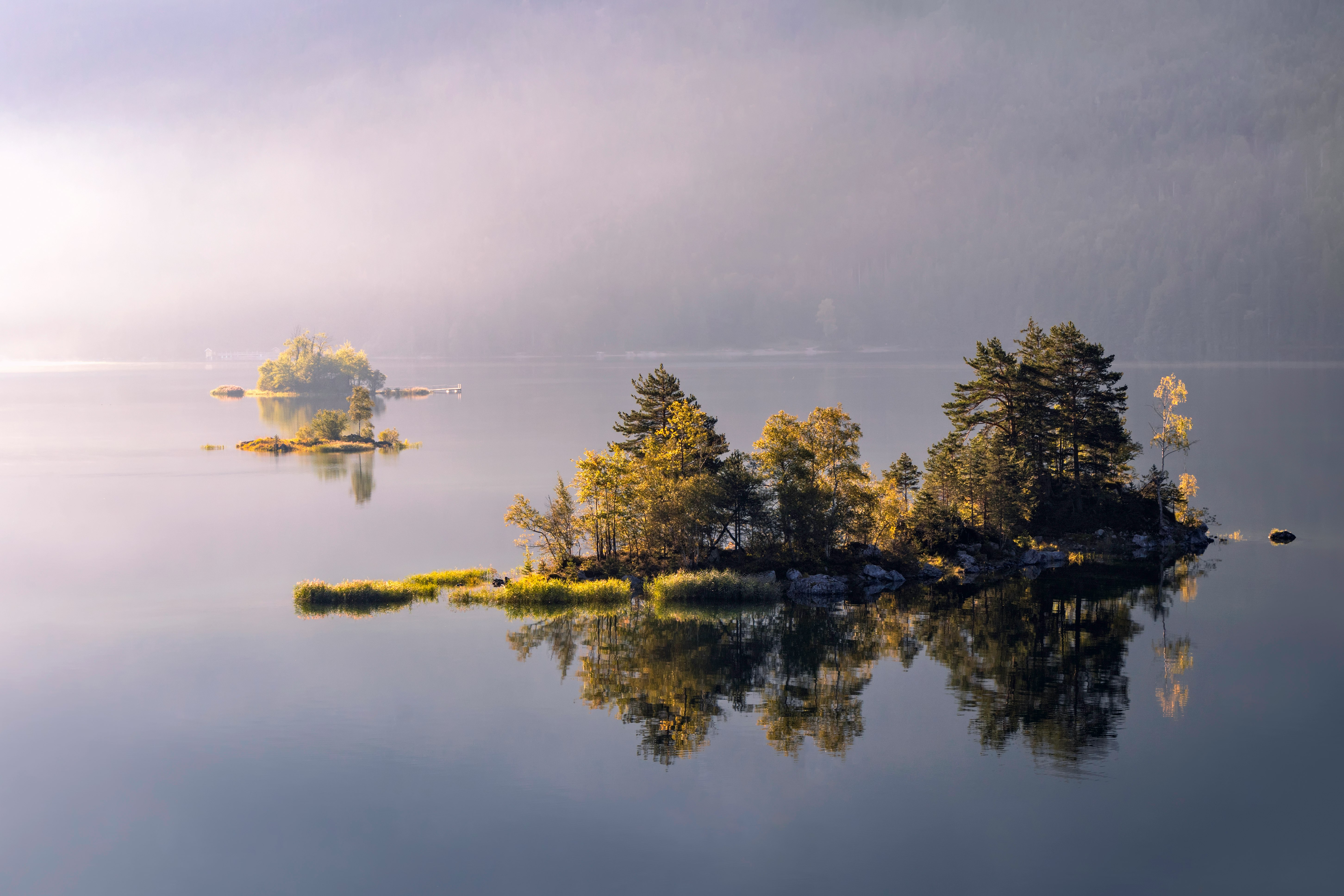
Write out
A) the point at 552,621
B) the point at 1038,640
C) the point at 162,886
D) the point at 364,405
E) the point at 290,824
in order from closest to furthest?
the point at 162,886 → the point at 290,824 → the point at 1038,640 → the point at 552,621 → the point at 364,405

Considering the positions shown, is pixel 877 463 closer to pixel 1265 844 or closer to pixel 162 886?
pixel 1265 844

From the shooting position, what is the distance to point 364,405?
16475cm

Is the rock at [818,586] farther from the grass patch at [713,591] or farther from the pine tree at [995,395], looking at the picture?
the pine tree at [995,395]

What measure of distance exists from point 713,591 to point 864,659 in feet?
44.5

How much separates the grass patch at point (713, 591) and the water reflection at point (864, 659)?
1.46m

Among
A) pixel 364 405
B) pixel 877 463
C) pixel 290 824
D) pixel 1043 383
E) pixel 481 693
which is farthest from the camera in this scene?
pixel 364 405

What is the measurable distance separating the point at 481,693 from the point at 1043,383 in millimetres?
52937

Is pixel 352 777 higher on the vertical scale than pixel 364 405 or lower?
lower

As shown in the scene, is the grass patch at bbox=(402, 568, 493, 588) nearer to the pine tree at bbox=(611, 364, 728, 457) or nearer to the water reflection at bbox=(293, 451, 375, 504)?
the pine tree at bbox=(611, 364, 728, 457)

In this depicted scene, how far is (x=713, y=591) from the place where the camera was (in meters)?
65.1

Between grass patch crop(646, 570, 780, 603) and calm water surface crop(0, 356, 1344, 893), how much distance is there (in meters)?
2.08

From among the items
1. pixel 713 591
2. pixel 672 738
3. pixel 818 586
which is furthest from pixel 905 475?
pixel 672 738

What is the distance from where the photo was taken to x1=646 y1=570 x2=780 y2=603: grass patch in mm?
64875

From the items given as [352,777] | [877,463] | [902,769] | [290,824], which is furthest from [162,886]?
[877,463]
